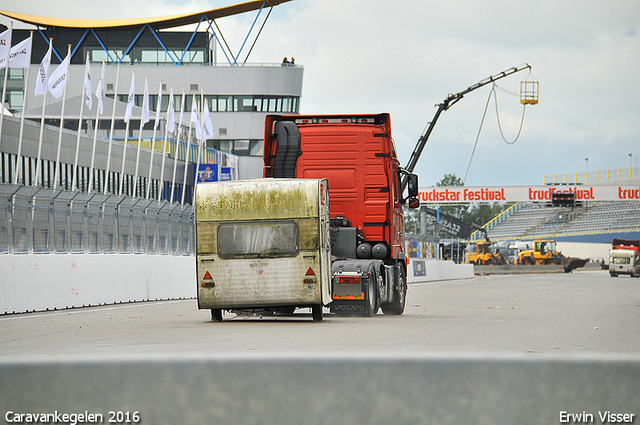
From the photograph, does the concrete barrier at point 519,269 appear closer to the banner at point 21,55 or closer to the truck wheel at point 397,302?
the banner at point 21,55

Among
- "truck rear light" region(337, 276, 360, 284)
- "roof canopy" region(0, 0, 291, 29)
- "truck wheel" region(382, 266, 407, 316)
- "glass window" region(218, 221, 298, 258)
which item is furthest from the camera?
"roof canopy" region(0, 0, 291, 29)

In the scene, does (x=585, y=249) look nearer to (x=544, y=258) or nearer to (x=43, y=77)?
(x=544, y=258)

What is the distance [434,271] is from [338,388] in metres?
50.2

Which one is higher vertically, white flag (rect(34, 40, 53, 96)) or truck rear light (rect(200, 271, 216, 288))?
white flag (rect(34, 40, 53, 96))

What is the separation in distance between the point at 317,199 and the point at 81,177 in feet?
152

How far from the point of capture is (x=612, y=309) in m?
20.3

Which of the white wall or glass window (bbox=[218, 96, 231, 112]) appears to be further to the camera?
the white wall

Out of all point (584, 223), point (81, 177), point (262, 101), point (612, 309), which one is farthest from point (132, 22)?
point (612, 309)

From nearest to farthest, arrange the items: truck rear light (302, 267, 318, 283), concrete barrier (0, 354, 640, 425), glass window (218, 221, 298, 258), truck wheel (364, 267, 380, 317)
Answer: concrete barrier (0, 354, 640, 425)
truck rear light (302, 267, 318, 283)
glass window (218, 221, 298, 258)
truck wheel (364, 267, 380, 317)

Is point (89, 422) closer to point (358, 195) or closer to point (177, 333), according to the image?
point (177, 333)

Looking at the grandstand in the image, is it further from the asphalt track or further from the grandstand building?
the asphalt track

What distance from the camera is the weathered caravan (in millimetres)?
14445

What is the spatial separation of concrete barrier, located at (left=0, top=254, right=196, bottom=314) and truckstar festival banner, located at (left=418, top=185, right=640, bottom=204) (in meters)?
45.7

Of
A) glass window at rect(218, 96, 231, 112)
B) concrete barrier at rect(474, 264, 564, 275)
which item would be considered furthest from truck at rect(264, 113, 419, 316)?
glass window at rect(218, 96, 231, 112)
